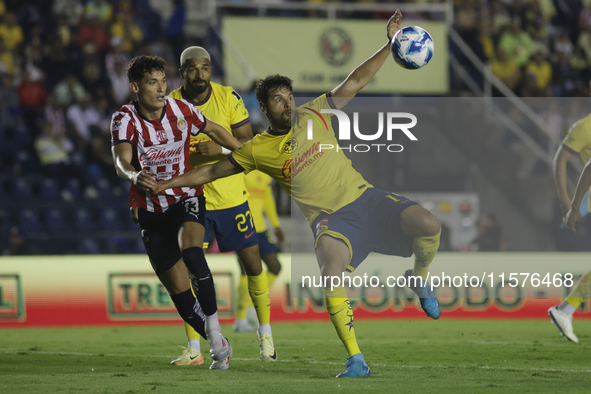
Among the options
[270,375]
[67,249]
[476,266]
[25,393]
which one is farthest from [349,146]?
[67,249]

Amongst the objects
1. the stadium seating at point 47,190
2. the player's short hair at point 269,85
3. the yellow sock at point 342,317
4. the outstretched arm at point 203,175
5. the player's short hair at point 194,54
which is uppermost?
the player's short hair at point 194,54

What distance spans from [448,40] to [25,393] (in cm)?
1177

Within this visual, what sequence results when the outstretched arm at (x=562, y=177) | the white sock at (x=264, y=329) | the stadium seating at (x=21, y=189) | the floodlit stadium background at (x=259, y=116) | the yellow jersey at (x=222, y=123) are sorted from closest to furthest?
the white sock at (x=264, y=329) → the yellow jersey at (x=222, y=123) → the outstretched arm at (x=562, y=177) → the floodlit stadium background at (x=259, y=116) → the stadium seating at (x=21, y=189)

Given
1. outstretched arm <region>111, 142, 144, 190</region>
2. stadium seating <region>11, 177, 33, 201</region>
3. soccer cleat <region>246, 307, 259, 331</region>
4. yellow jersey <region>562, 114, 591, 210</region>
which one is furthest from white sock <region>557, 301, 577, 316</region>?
stadium seating <region>11, 177, 33, 201</region>

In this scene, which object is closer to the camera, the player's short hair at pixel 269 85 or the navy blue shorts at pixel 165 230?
the player's short hair at pixel 269 85

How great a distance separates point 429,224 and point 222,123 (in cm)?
226

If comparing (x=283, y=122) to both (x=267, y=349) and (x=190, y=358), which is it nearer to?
(x=267, y=349)

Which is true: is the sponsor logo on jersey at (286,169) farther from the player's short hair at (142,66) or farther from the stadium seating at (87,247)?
the stadium seating at (87,247)

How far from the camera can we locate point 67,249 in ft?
39.9

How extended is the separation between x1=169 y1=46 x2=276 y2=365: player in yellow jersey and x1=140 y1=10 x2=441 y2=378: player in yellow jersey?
884 mm

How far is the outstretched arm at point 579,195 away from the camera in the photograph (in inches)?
316

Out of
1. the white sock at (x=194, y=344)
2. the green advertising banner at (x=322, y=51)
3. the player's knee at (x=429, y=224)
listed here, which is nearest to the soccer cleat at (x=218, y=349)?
the white sock at (x=194, y=344)

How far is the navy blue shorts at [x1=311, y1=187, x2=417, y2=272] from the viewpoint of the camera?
597cm

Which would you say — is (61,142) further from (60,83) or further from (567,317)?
(567,317)
